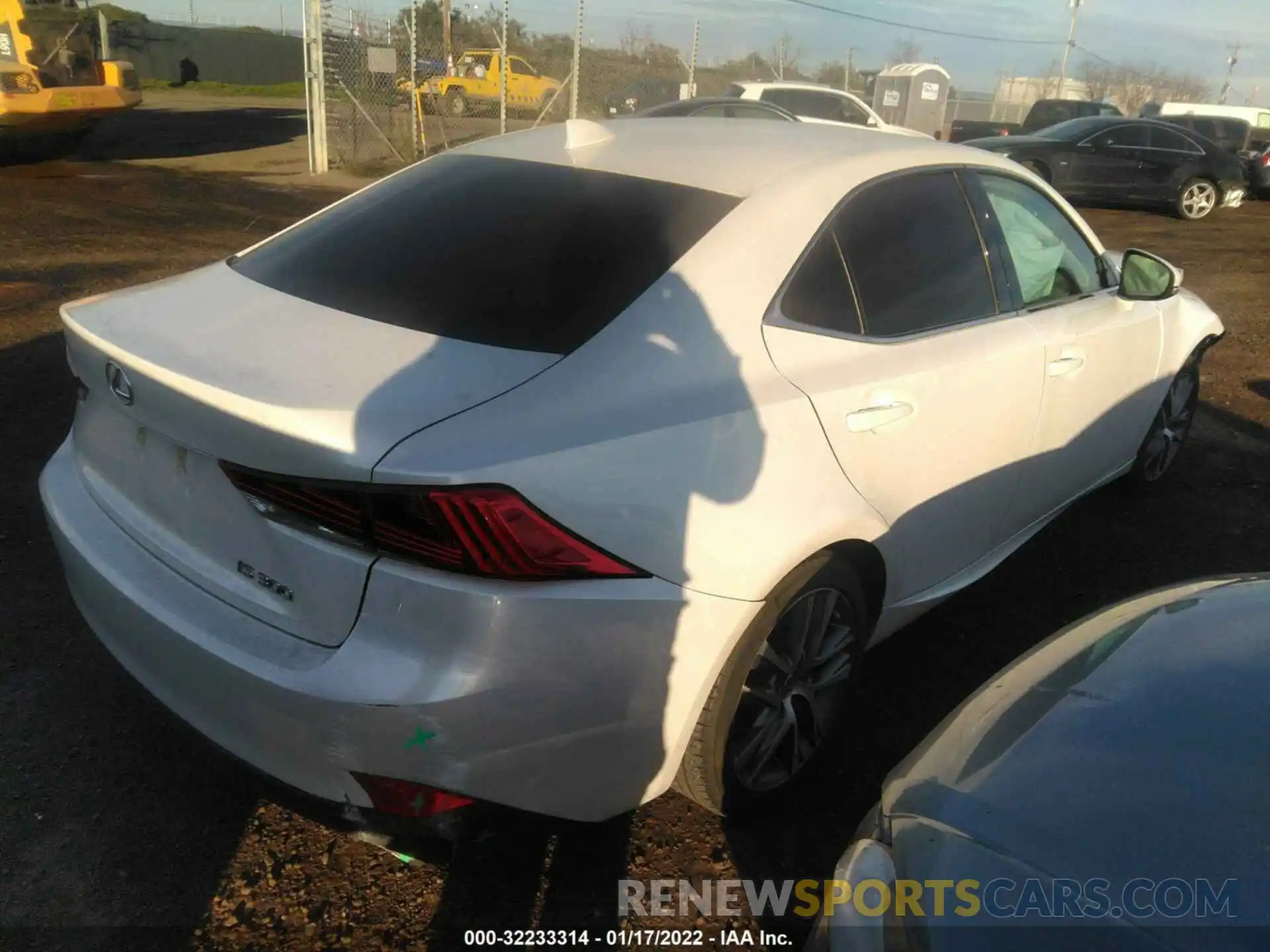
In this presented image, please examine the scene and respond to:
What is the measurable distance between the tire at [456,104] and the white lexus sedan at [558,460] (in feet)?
64.1

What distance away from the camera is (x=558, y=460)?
1995 mm

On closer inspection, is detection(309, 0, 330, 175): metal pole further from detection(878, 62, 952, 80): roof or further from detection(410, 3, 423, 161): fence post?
detection(878, 62, 952, 80): roof

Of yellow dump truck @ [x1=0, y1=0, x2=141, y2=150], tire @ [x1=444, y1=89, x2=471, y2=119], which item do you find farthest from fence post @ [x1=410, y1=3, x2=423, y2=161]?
tire @ [x1=444, y1=89, x2=471, y2=119]

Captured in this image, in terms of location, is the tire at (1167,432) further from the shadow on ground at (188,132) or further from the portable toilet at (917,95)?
the portable toilet at (917,95)

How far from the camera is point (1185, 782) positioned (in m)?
1.65

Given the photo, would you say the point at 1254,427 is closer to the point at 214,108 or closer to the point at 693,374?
the point at 693,374

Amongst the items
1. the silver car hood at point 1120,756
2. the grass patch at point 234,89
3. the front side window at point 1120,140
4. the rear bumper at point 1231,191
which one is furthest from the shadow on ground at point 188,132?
the silver car hood at point 1120,756

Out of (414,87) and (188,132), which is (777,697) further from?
(188,132)

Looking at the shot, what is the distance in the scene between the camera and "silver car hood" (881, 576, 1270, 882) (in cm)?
155

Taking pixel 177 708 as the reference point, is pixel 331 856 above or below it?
below

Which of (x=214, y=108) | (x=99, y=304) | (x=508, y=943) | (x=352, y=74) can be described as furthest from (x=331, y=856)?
(x=214, y=108)

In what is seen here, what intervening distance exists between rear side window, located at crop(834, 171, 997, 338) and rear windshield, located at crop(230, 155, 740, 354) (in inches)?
17.2

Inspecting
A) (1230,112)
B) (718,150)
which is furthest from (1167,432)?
(1230,112)

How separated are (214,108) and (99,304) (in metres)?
27.9
